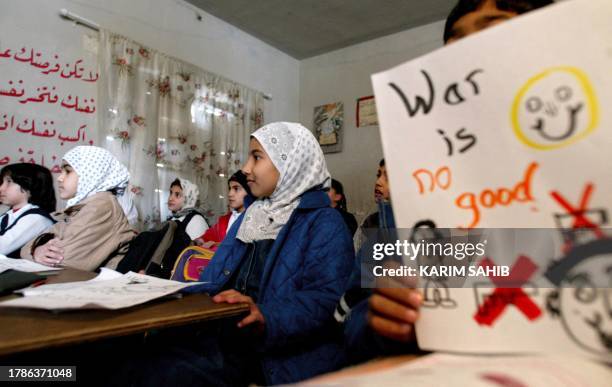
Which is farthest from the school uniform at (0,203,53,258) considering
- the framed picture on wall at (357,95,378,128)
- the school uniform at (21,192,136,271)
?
the framed picture on wall at (357,95,378,128)

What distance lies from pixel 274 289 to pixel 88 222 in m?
1.07

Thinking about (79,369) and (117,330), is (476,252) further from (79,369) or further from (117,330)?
(79,369)

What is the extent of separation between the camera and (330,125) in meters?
3.86

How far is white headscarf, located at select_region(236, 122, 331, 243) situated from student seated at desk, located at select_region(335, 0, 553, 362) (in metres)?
0.56

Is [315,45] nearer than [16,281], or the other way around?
[16,281]

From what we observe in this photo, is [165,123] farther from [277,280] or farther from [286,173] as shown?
[277,280]

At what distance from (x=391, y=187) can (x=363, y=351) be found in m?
0.26

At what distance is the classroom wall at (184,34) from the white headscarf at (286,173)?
198cm

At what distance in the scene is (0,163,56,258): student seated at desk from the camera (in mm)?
1913

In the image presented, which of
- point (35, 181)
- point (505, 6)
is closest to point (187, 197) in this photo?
point (35, 181)

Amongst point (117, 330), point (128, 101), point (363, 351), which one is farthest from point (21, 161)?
point (363, 351)

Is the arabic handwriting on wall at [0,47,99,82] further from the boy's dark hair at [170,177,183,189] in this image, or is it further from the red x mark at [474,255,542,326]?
the red x mark at [474,255,542,326]

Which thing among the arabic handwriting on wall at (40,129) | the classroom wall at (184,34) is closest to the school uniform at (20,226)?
the arabic handwriting on wall at (40,129)

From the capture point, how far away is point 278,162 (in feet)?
3.94
